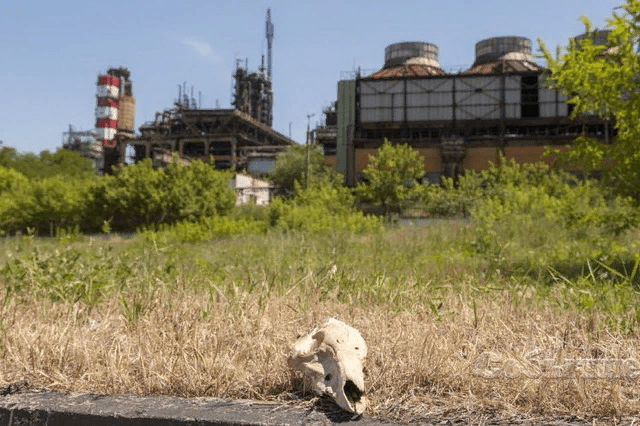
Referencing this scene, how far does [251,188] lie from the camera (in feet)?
208

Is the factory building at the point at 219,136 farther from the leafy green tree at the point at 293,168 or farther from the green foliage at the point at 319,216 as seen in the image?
the green foliage at the point at 319,216

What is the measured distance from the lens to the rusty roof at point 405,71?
68.9 meters

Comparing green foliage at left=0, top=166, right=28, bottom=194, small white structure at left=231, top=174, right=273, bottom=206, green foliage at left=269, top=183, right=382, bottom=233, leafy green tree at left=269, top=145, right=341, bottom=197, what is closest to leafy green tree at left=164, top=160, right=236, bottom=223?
green foliage at left=269, top=183, right=382, bottom=233

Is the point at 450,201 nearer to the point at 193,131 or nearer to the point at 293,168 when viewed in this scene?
the point at 293,168

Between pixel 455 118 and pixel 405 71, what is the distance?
992 centimetres

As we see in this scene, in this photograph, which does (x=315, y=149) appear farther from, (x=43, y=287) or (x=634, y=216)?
(x=43, y=287)

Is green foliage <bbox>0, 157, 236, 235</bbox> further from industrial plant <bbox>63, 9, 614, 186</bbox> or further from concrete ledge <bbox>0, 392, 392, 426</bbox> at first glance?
concrete ledge <bbox>0, 392, 392, 426</bbox>

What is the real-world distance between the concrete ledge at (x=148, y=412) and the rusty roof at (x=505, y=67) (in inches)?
2646

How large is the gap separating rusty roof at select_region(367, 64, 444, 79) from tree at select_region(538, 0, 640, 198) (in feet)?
192

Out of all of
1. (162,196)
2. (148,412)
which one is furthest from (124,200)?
(148,412)

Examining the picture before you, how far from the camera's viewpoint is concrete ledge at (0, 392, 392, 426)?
2438 millimetres

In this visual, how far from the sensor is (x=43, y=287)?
514 centimetres

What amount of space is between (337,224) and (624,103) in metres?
17.0

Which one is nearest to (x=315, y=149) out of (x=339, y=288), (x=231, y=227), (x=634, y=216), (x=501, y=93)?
(x=501, y=93)
